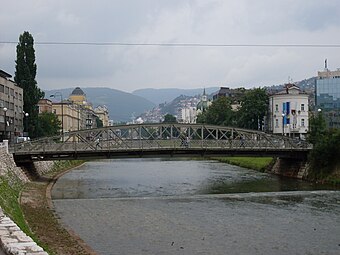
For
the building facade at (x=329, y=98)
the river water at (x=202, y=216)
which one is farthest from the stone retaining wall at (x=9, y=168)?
the building facade at (x=329, y=98)

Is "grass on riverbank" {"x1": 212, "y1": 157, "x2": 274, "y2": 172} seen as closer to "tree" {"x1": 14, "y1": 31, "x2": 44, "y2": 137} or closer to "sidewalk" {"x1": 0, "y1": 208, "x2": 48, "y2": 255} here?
"tree" {"x1": 14, "y1": 31, "x2": 44, "y2": 137}

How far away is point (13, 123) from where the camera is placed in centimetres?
7556

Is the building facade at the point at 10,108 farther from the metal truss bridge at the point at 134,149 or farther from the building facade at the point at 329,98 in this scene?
the building facade at the point at 329,98

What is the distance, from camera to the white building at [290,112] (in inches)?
3413

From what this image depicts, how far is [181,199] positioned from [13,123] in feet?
149

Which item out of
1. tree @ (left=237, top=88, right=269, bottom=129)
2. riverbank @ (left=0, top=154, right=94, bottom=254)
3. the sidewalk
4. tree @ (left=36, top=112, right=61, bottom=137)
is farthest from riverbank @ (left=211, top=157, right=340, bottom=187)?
the sidewalk

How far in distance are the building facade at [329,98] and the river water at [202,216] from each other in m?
65.8

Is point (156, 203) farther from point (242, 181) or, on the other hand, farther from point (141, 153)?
point (242, 181)

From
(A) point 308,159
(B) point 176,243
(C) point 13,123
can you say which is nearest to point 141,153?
(A) point 308,159

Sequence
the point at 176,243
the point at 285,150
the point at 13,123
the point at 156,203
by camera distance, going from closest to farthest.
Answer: the point at 176,243
the point at 156,203
the point at 285,150
the point at 13,123

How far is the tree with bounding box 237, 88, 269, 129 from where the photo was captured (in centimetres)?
9425

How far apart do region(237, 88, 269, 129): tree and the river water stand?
1810 inches

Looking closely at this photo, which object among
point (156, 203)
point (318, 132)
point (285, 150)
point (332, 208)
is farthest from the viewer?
point (318, 132)

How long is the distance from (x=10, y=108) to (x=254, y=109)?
142 ft
